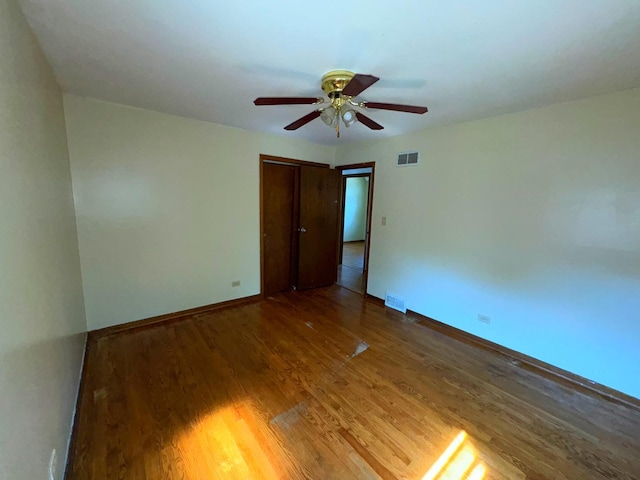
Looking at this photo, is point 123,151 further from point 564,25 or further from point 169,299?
point 564,25

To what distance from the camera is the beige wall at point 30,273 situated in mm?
877

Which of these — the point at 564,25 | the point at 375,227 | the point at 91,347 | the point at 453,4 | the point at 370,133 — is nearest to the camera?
the point at 453,4

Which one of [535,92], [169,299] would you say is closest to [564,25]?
[535,92]

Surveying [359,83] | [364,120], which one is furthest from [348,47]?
[364,120]

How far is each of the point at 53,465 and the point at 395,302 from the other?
10.6 feet

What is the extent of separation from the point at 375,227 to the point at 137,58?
3040 millimetres

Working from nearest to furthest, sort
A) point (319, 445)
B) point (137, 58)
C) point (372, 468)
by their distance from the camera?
point (372, 468)
point (319, 445)
point (137, 58)

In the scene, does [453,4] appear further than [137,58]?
No

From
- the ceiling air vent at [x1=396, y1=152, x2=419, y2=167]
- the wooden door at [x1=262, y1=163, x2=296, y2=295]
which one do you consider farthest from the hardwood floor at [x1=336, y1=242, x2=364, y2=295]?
the ceiling air vent at [x1=396, y1=152, x2=419, y2=167]

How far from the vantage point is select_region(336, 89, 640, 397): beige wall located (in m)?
1.99

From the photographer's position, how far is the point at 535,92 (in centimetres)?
199

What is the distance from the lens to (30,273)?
1.11 metres

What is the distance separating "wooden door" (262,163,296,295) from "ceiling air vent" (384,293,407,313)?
1.54 metres

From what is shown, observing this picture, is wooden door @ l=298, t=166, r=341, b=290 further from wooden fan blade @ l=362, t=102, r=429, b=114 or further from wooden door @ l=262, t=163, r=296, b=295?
wooden fan blade @ l=362, t=102, r=429, b=114
